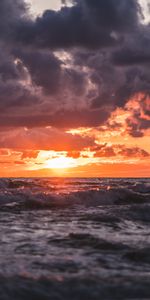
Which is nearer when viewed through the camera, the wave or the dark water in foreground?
the dark water in foreground

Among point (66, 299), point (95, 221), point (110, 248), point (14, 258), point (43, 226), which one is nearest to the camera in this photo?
point (66, 299)

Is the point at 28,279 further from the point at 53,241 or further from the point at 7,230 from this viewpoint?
the point at 7,230

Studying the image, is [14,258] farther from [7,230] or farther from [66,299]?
[7,230]

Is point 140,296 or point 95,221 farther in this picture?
point 95,221

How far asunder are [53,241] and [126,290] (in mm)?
4725

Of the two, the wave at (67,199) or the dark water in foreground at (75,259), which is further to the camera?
the wave at (67,199)

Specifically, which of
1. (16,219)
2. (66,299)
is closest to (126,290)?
(66,299)

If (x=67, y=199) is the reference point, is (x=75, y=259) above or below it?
below

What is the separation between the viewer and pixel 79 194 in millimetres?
29250

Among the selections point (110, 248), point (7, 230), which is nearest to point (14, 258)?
point (110, 248)

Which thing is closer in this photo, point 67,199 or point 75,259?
point 75,259

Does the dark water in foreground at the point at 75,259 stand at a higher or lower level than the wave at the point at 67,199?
lower

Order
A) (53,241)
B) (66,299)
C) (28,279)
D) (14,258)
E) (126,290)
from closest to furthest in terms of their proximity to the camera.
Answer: (66,299) → (126,290) → (28,279) → (14,258) → (53,241)

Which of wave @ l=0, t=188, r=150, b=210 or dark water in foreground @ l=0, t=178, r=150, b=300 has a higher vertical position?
wave @ l=0, t=188, r=150, b=210
